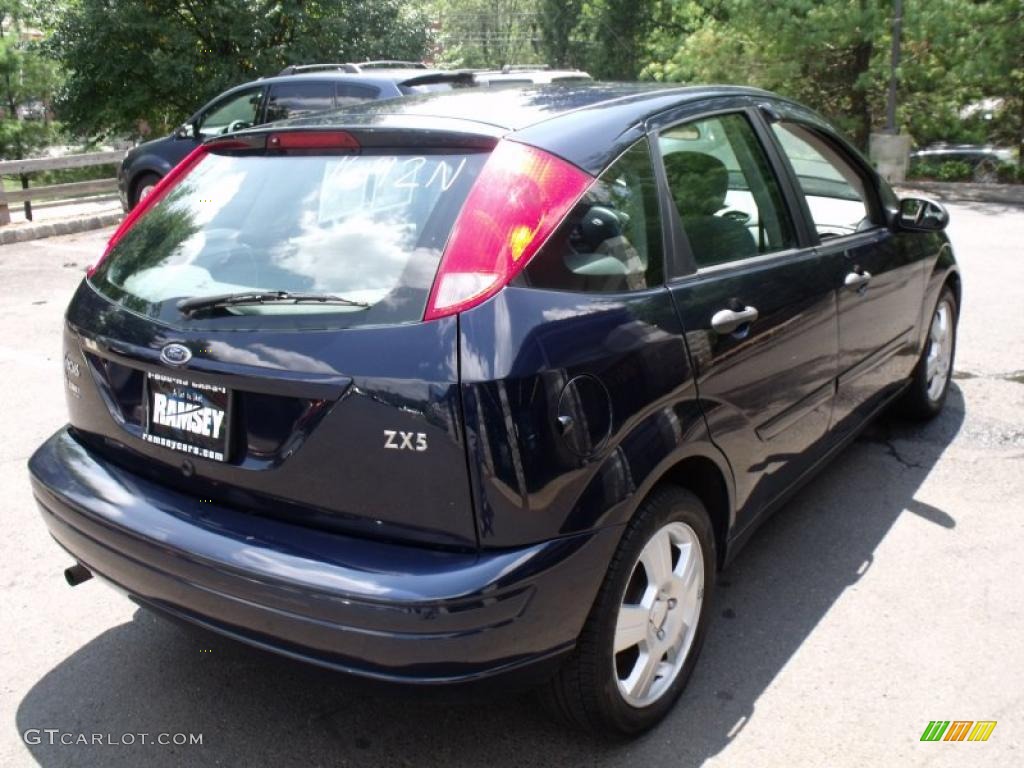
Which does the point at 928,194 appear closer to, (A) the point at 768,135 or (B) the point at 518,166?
(A) the point at 768,135

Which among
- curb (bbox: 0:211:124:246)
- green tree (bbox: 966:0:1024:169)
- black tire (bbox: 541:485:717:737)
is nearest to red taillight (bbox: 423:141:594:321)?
black tire (bbox: 541:485:717:737)

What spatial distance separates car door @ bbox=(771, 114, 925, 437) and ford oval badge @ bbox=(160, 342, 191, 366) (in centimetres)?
224

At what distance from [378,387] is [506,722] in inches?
45.6

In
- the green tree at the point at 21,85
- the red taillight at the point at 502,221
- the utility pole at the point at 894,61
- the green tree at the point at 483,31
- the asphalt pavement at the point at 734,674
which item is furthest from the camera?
the green tree at the point at 483,31

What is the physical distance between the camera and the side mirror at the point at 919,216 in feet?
13.9

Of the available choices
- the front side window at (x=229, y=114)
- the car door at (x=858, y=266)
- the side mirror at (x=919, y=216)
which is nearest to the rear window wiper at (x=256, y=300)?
the car door at (x=858, y=266)

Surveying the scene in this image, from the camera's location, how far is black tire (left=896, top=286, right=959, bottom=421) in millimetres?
4855

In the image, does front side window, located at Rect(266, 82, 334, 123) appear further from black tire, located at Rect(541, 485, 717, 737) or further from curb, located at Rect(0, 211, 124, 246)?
black tire, located at Rect(541, 485, 717, 737)

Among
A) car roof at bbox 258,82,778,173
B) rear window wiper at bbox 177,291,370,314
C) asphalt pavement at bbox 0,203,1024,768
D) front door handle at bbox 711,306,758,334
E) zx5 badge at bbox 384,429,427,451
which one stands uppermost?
A: car roof at bbox 258,82,778,173

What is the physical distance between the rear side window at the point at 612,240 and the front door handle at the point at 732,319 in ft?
0.77

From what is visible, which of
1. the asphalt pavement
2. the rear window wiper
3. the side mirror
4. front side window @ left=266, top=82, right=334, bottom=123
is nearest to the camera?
the rear window wiper

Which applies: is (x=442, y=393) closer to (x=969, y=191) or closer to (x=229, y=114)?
(x=229, y=114)

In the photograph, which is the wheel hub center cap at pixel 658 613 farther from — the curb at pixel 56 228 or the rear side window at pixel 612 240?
the curb at pixel 56 228

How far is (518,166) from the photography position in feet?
7.91
